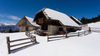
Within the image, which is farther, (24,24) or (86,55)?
(24,24)

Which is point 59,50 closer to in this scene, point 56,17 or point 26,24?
point 56,17

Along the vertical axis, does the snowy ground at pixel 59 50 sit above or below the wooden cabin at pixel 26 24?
below

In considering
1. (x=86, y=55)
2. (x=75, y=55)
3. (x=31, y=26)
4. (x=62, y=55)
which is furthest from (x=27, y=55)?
(x=31, y=26)

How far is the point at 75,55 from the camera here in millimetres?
3961

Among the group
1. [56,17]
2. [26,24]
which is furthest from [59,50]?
[26,24]

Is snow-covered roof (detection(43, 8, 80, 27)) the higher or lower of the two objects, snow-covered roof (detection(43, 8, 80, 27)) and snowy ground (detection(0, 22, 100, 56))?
the higher

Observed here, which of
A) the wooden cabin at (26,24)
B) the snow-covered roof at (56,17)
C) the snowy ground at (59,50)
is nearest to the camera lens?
the snowy ground at (59,50)

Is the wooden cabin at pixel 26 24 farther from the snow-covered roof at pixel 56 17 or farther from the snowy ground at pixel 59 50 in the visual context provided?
the snowy ground at pixel 59 50

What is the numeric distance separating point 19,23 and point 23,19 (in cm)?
305

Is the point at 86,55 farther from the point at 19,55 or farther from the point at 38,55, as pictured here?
the point at 19,55

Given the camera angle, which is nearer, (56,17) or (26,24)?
(56,17)

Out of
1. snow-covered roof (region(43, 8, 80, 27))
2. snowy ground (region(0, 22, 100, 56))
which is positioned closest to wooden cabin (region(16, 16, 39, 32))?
snow-covered roof (region(43, 8, 80, 27))

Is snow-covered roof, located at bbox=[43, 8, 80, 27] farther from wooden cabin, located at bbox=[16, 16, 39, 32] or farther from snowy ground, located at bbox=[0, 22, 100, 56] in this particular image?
wooden cabin, located at bbox=[16, 16, 39, 32]

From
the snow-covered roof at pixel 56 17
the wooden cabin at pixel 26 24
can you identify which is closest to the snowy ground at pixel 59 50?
the snow-covered roof at pixel 56 17
